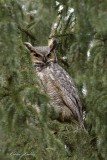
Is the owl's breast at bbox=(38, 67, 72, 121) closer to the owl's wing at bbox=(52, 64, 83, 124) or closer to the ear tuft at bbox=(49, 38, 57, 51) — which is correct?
the owl's wing at bbox=(52, 64, 83, 124)

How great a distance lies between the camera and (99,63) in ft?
15.1

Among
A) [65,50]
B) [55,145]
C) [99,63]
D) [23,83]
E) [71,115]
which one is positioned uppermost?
[65,50]

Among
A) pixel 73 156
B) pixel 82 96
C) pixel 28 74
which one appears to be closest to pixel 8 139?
pixel 73 156

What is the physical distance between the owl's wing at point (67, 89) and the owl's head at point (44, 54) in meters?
0.11

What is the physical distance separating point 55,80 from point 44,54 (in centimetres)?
33

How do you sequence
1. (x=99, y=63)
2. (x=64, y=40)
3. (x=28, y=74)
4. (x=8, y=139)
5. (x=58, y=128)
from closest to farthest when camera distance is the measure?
(x=28, y=74)
(x=99, y=63)
(x=8, y=139)
(x=58, y=128)
(x=64, y=40)

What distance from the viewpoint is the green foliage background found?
396 centimetres

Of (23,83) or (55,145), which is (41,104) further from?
(55,145)

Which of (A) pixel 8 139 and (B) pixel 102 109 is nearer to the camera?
(B) pixel 102 109

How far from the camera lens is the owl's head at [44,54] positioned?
260 inches

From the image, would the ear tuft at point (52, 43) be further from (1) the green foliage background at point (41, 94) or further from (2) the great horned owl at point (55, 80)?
(1) the green foliage background at point (41, 94)

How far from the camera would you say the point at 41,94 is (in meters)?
3.98

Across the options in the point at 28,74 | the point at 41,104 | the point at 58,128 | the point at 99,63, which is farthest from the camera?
the point at 58,128

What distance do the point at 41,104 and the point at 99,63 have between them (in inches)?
33.4
